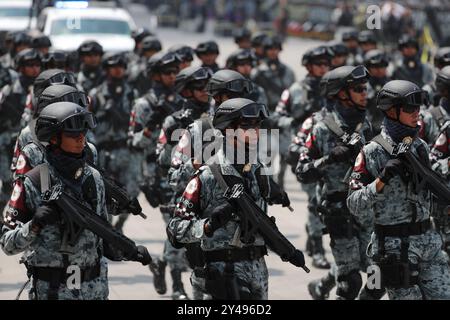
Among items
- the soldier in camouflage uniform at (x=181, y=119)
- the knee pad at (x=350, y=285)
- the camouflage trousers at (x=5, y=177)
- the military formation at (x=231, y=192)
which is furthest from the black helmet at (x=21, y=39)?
the knee pad at (x=350, y=285)

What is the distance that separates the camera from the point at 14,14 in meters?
28.7

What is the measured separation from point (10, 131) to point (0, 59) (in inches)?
173

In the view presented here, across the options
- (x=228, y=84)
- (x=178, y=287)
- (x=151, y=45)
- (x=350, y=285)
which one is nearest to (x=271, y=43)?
(x=151, y=45)

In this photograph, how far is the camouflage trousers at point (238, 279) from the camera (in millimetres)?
7656

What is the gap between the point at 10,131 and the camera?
1319 cm

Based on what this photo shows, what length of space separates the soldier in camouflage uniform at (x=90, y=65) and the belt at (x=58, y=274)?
759 centimetres

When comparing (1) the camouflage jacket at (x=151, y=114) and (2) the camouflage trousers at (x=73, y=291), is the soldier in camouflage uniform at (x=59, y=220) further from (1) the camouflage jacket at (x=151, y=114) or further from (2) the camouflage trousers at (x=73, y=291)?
(1) the camouflage jacket at (x=151, y=114)

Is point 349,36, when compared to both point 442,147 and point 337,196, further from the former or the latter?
point 442,147

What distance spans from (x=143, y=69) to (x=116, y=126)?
11.3 feet

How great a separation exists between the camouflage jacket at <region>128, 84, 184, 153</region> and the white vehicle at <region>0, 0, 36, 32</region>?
16.0 meters

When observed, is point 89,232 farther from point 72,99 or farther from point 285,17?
point 285,17

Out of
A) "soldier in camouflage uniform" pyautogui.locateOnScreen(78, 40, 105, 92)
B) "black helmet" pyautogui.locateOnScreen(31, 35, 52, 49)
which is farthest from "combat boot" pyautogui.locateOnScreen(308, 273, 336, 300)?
"black helmet" pyautogui.locateOnScreen(31, 35, 52, 49)

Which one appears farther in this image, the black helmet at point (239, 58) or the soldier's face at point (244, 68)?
the black helmet at point (239, 58)
